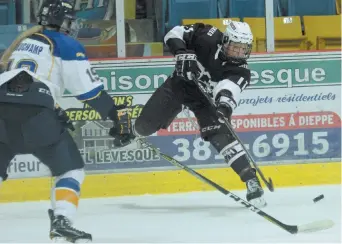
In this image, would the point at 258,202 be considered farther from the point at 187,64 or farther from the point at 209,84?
the point at 187,64

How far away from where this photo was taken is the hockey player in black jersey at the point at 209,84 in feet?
13.5

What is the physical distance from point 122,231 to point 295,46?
82.0 inches

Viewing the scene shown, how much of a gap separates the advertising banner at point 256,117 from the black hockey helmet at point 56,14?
1683 millimetres

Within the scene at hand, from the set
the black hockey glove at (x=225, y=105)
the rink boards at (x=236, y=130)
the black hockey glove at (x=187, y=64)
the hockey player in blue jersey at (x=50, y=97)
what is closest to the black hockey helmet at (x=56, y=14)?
the hockey player in blue jersey at (x=50, y=97)

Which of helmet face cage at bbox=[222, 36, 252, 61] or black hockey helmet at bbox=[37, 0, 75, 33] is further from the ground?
black hockey helmet at bbox=[37, 0, 75, 33]

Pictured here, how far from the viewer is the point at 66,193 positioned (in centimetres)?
318

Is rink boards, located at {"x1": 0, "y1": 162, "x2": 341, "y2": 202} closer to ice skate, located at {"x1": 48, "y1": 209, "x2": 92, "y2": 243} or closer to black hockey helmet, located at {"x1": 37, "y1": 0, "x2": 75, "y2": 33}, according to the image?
ice skate, located at {"x1": 48, "y1": 209, "x2": 92, "y2": 243}

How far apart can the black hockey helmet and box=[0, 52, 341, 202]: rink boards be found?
5.51 ft

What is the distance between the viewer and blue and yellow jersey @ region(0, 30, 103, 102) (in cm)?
311

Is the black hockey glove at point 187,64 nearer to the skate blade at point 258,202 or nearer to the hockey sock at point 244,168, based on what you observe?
the hockey sock at point 244,168

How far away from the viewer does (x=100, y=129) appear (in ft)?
16.2

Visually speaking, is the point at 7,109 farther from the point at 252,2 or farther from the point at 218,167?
the point at 252,2

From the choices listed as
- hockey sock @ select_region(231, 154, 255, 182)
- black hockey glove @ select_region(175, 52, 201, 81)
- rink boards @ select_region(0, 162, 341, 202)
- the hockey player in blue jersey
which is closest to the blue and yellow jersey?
the hockey player in blue jersey

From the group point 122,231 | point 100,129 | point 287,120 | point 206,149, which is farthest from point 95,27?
point 122,231
